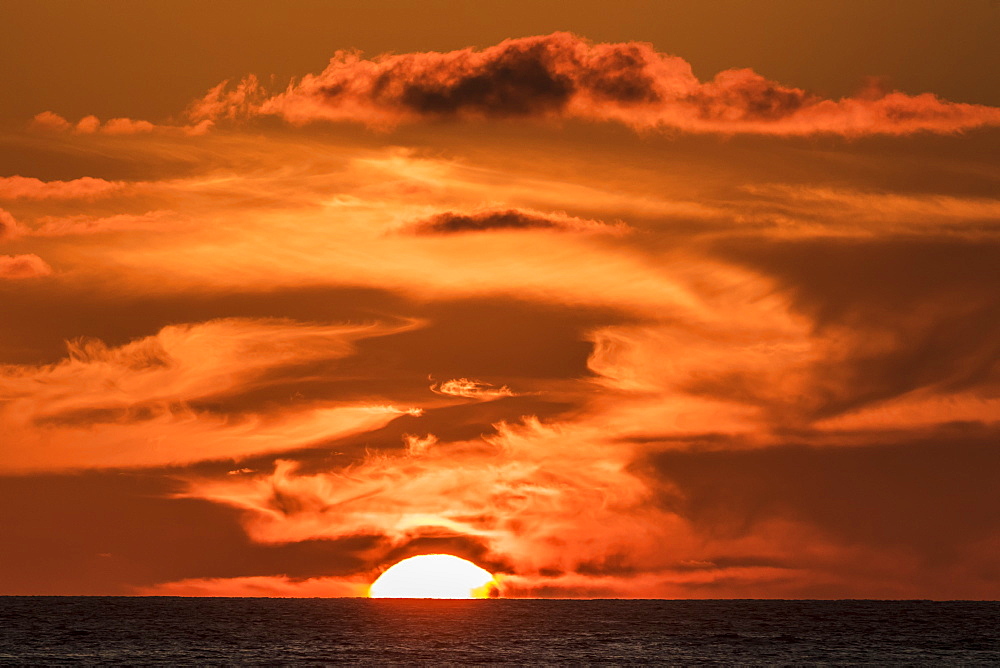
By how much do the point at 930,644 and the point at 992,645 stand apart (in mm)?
7537

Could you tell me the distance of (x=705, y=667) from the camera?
114312mm

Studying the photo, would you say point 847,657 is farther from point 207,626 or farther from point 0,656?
point 207,626

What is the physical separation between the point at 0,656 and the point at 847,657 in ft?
286

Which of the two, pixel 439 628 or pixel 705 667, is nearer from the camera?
pixel 705 667

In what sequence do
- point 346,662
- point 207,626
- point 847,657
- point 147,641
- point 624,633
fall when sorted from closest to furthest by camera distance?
point 346,662
point 847,657
point 147,641
point 624,633
point 207,626

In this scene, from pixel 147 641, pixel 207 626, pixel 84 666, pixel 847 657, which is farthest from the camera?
pixel 207 626

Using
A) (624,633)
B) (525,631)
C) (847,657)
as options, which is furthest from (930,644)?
(525,631)

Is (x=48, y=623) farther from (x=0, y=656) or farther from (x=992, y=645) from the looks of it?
(x=992, y=645)

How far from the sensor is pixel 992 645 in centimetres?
15200

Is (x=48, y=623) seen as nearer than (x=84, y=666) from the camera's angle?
No

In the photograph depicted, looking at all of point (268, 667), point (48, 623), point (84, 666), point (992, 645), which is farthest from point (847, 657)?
point (48, 623)

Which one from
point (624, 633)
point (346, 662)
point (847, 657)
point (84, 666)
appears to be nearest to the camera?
point (84, 666)

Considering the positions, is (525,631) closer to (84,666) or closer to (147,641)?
(147,641)

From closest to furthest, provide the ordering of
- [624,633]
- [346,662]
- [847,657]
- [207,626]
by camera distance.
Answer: [346,662]
[847,657]
[624,633]
[207,626]
